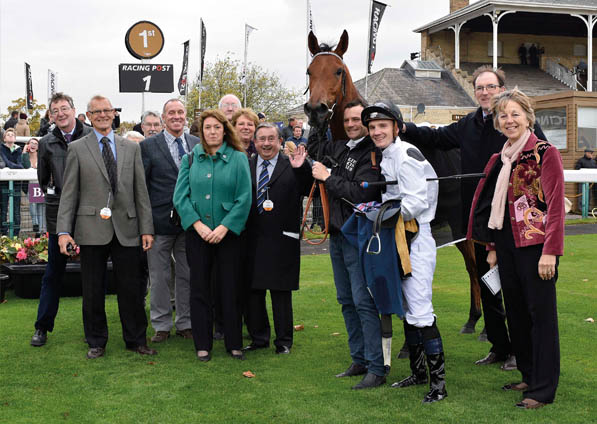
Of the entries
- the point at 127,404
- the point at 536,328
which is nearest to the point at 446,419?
the point at 536,328

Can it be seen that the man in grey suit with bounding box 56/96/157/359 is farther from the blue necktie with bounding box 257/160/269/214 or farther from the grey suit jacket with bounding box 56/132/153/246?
the blue necktie with bounding box 257/160/269/214

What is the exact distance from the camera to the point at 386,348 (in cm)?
474

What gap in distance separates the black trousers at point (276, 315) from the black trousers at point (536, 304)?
6.63 ft

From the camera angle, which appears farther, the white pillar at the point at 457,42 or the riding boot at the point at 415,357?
the white pillar at the point at 457,42

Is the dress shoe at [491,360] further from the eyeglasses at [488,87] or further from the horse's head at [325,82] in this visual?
the horse's head at [325,82]

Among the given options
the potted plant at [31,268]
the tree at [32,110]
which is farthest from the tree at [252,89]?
the potted plant at [31,268]

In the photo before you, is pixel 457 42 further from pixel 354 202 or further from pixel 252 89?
pixel 354 202

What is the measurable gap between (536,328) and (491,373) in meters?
0.95

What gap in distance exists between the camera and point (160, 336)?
20.0 ft

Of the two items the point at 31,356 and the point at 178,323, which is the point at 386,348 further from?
the point at 31,356

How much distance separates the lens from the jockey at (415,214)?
13.8 ft

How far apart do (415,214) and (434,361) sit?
0.96 metres

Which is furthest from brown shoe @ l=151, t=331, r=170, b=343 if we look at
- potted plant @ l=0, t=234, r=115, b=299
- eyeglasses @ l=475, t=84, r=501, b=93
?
eyeglasses @ l=475, t=84, r=501, b=93

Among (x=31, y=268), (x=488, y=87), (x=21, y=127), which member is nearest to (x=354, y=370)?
(x=488, y=87)
